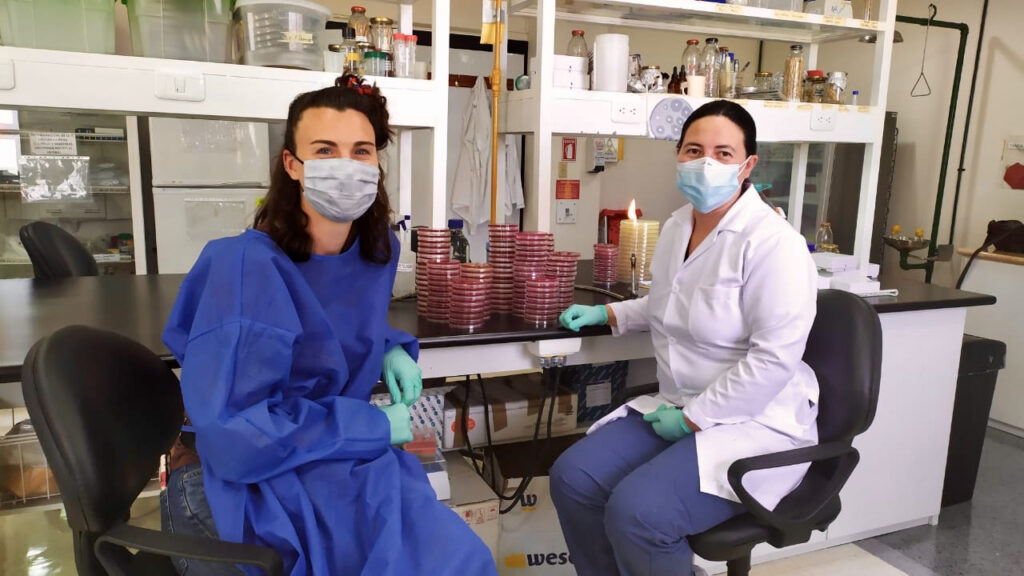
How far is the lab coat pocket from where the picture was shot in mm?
1601

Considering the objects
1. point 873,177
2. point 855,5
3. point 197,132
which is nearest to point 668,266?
point 873,177

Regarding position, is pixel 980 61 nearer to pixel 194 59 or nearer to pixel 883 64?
pixel 883 64

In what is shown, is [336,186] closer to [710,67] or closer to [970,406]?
[710,67]

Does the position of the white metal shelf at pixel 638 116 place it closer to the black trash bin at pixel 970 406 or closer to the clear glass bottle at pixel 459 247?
the clear glass bottle at pixel 459 247

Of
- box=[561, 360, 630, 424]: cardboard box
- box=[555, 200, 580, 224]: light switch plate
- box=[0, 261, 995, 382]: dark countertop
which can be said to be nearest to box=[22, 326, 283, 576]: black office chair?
box=[0, 261, 995, 382]: dark countertop

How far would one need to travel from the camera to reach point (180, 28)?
1854mm

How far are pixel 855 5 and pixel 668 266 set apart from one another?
2.06m

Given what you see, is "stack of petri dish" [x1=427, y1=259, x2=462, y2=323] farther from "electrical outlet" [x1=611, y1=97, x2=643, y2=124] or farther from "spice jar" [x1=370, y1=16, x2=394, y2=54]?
"electrical outlet" [x1=611, y1=97, x2=643, y2=124]

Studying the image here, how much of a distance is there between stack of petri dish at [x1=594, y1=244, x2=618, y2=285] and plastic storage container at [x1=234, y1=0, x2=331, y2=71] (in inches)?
41.7

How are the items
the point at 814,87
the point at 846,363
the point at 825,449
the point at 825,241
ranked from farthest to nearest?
1. the point at 825,241
2. the point at 814,87
3. the point at 846,363
4. the point at 825,449

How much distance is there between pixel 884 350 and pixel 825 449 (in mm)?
906

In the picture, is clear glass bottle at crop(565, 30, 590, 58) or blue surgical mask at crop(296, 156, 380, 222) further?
clear glass bottle at crop(565, 30, 590, 58)

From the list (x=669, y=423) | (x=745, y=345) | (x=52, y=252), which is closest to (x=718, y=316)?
(x=745, y=345)

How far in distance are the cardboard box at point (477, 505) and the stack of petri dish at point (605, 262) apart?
772 mm
